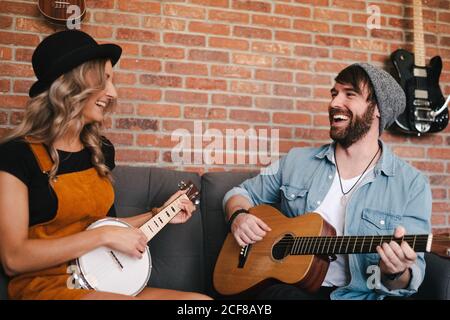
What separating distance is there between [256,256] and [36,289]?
813 mm

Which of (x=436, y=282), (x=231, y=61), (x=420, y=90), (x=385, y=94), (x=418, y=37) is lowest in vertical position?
(x=436, y=282)

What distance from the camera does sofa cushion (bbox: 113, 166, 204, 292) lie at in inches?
86.7

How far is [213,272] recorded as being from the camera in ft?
7.13

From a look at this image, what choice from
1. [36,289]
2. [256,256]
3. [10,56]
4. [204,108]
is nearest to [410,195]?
[256,256]

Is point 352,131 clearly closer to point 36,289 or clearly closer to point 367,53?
point 367,53

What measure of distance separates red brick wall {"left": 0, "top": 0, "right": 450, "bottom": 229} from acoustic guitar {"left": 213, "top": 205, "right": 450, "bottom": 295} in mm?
761

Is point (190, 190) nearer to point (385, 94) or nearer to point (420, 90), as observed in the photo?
point (385, 94)

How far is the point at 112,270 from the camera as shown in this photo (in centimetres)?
169

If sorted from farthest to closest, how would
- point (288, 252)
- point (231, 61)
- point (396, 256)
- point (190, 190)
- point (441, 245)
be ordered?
point (231, 61)
point (190, 190)
point (288, 252)
point (396, 256)
point (441, 245)

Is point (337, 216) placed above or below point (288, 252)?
above

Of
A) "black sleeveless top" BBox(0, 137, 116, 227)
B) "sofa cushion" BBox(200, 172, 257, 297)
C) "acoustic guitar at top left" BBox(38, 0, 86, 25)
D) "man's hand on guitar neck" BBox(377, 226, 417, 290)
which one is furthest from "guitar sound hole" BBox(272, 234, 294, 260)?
"acoustic guitar at top left" BBox(38, 0, 86, 25)

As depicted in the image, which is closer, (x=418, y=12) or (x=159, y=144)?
(x=159, y=144)

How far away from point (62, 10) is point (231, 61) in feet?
2.97

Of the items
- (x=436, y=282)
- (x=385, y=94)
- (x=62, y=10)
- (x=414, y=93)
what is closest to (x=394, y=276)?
(x=436, y=282)
